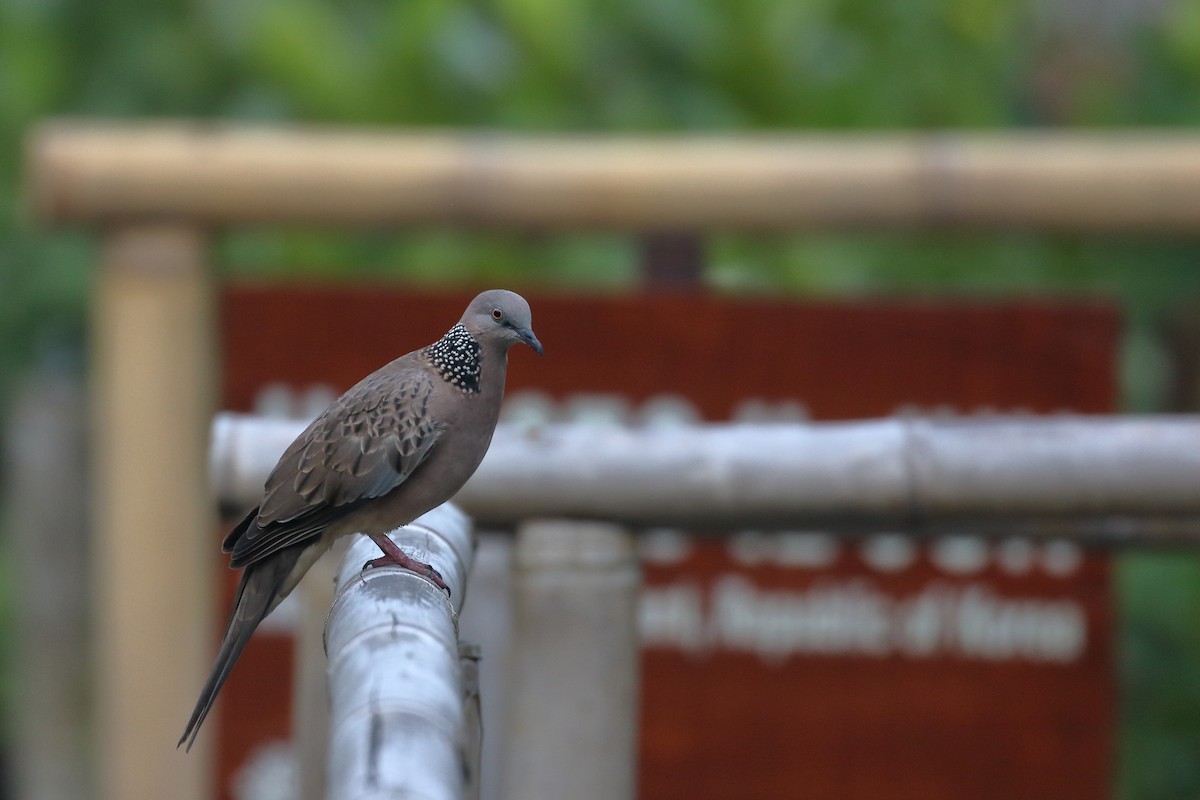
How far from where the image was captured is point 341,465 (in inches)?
114

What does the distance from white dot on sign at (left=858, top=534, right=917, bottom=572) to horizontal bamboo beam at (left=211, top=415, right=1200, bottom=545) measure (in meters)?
1.12

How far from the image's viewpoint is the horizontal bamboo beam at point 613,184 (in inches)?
195

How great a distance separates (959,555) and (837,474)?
1421 millimetres

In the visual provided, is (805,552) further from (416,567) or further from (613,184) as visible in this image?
(416,567)

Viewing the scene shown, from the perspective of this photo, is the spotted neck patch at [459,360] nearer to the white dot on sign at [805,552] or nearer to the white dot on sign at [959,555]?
the white dot on sign at [805,552]

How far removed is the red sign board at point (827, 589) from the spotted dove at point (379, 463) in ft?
5.53

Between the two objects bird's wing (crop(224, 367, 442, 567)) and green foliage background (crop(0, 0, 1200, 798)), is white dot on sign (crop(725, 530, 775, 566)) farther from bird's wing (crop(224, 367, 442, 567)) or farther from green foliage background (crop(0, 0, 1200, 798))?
green foliage background (crop(0, 0, 1200, 798))

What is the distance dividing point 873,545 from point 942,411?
409 mm

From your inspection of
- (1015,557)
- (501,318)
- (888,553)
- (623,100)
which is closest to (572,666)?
(501,318)

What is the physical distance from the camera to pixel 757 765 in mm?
4621

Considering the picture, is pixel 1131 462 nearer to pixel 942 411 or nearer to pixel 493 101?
pixel 942 411

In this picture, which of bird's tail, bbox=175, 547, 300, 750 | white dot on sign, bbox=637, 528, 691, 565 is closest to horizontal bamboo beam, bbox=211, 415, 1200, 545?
bird's tail, bbox=175, 547, 300, 750

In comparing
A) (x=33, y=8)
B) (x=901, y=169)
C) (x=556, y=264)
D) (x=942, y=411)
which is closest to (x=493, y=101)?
(x=556, y=264)

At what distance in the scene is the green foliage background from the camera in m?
7.27
